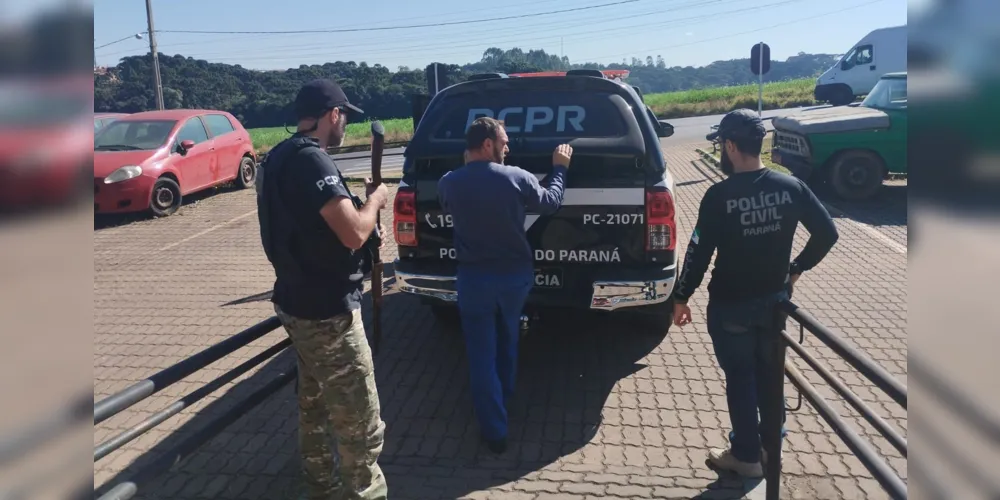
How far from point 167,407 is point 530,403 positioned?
99.8 inches

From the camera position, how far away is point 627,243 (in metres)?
4.72

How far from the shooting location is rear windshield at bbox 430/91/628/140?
5262 mm

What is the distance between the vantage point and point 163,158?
11.8m

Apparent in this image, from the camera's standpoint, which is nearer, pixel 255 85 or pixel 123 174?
pixel 123 174

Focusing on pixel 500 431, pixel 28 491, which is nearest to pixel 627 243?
pixel 500 431

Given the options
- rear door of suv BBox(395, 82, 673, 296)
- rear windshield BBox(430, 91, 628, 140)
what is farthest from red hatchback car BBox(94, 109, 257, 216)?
rear door of suv BBox(395, 82, 673, 296)

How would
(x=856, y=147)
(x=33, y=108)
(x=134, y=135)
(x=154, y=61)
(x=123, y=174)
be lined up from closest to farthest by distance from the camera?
(x=33, y=108) → (x=123, y=174) → (x=856, y=147) → (x=134, y=135) → (x=154, y=61)

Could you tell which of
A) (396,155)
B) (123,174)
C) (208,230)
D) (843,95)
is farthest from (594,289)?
(843,95)

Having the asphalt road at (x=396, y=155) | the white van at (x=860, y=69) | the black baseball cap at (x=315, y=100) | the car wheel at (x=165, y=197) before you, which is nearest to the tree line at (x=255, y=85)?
the asphalt road at (x=396, y=155)

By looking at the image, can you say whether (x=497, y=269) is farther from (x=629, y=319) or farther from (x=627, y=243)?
(x=629, y=319)

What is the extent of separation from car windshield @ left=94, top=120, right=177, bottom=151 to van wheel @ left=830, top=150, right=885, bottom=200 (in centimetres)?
1109

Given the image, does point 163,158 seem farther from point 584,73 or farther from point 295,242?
point 295,242

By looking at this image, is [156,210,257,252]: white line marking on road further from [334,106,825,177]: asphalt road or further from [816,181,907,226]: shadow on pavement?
[816,181,907,226]: shadow on pavement

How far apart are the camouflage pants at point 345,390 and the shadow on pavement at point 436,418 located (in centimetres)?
46
